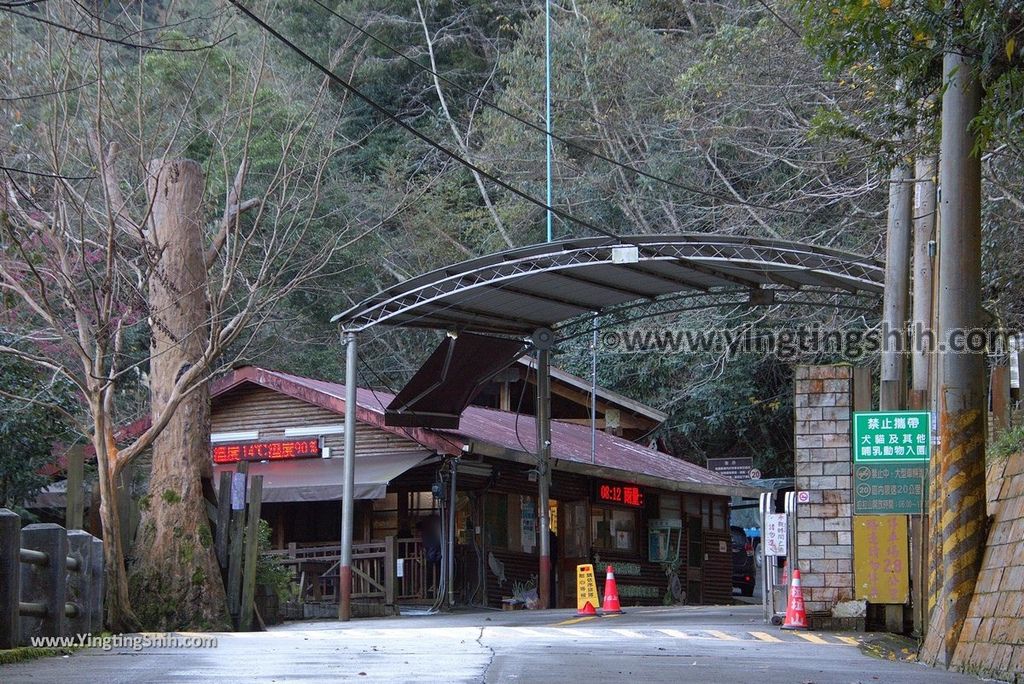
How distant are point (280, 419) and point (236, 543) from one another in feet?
26.3

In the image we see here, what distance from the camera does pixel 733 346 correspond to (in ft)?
105

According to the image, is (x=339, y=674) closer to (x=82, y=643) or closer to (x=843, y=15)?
(x=82, y=643)

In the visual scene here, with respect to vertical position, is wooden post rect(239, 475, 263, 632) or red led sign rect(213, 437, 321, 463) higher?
red led sign rect(213, 437, 321, 463)

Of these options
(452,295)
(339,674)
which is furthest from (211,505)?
(339,674)

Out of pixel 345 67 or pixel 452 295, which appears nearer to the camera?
pixel 452 295

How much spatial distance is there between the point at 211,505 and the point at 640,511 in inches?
578

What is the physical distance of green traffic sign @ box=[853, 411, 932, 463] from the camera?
1360 centimetres

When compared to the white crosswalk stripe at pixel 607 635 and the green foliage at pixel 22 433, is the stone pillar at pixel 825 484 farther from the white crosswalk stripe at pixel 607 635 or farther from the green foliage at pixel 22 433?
the green foliage at pixel 22 433

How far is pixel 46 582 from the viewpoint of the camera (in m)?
10.6

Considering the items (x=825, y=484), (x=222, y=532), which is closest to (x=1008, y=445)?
(x=825, y=484)

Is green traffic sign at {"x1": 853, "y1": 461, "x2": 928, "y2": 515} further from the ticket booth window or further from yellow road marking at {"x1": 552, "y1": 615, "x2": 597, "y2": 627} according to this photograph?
the ticket booth window

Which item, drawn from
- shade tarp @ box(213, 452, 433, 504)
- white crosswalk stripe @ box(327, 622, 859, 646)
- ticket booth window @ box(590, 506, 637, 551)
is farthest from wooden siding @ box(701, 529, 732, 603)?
white crosswalk stripe @ box(327, 622, 859, 646)

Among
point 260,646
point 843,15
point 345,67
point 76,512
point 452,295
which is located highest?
point 345,67

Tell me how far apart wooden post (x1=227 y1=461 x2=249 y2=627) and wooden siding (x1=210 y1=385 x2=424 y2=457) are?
255 inches
